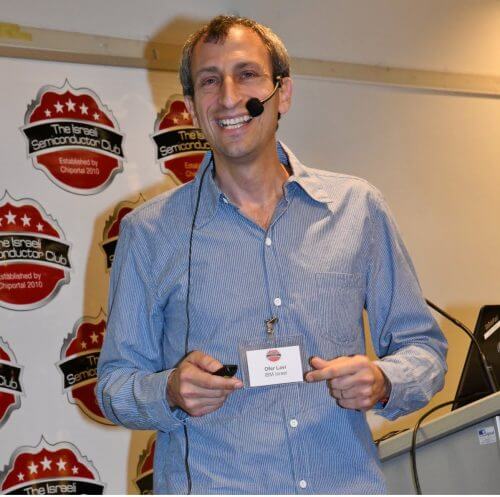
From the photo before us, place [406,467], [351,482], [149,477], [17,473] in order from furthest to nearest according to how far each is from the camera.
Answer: [149,477]
[17,473]
[406,467]
[351,482]

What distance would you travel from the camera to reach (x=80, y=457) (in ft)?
10.6

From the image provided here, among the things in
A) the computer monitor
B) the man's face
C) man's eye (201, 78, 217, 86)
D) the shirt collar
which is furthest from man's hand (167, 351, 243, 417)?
the computer monitor

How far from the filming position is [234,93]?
5.96 ft

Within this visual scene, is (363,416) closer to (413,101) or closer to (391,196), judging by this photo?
(391,196)

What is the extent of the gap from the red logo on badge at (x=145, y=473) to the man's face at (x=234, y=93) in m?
1.84

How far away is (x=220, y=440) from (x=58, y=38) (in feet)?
8.00

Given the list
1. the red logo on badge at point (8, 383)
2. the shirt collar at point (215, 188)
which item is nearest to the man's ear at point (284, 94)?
the shirt collar at point (215, 188)

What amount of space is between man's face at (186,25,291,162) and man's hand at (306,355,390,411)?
1.81 feet

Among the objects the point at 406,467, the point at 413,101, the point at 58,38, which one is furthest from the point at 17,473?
the point at 413,101

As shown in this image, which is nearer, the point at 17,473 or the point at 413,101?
the point at 17,473

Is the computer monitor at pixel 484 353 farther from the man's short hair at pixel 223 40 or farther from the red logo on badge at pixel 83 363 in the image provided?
the red logo on badge at pixel 83 363

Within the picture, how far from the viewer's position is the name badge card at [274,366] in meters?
1.49

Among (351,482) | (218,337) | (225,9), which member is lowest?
(351,482)

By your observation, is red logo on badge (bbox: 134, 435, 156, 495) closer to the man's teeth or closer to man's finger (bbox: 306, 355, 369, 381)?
the man's teeth
